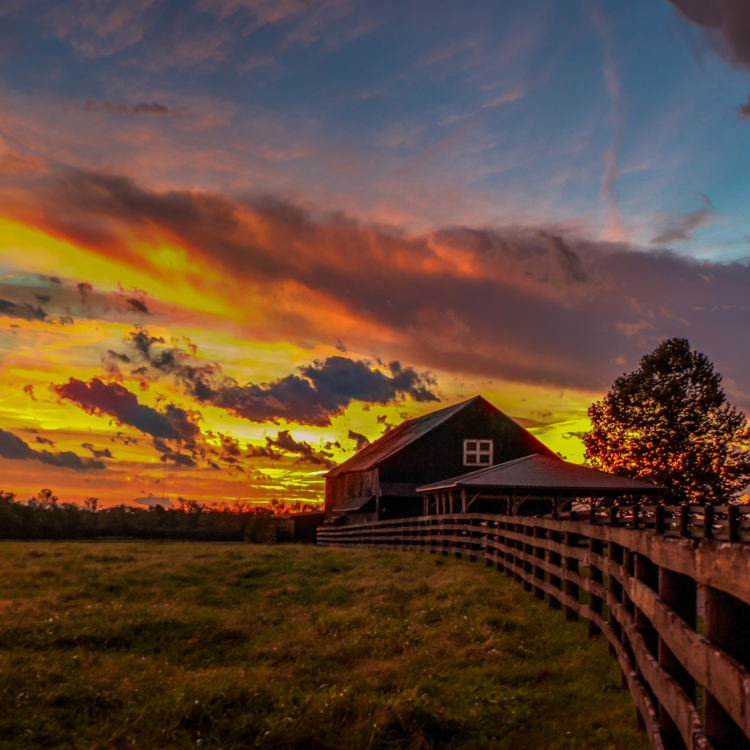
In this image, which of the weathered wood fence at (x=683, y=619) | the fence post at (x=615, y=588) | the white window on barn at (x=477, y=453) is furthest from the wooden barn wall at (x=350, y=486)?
the weathered wood fence at (x=683, y=619)

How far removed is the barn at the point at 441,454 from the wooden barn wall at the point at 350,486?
10 cm

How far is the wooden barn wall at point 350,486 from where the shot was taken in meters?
42.6

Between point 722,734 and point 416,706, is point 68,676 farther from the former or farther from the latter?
point 722,734

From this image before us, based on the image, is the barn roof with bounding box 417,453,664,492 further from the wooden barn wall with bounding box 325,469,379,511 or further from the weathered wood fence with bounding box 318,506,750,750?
the weathered wood fence with bounding box 318,506,750,750

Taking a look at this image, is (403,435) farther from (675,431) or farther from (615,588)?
(615,588)

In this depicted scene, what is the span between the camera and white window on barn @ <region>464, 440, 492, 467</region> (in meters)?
41.9

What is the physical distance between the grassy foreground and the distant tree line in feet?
140

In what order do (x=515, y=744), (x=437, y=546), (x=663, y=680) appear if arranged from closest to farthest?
(x=663, y=680) < (x=515, y=744) < (x=437, y=546)

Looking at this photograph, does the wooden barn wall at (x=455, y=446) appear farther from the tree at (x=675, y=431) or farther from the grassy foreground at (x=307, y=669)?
the grassy foreground at (x=307, y=669)

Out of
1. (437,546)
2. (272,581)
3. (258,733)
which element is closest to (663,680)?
(258,733)

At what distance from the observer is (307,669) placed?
9.04 meters

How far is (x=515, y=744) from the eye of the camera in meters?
6.58

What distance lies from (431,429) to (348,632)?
31.3m

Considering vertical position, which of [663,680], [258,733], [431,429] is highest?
[431,429]
